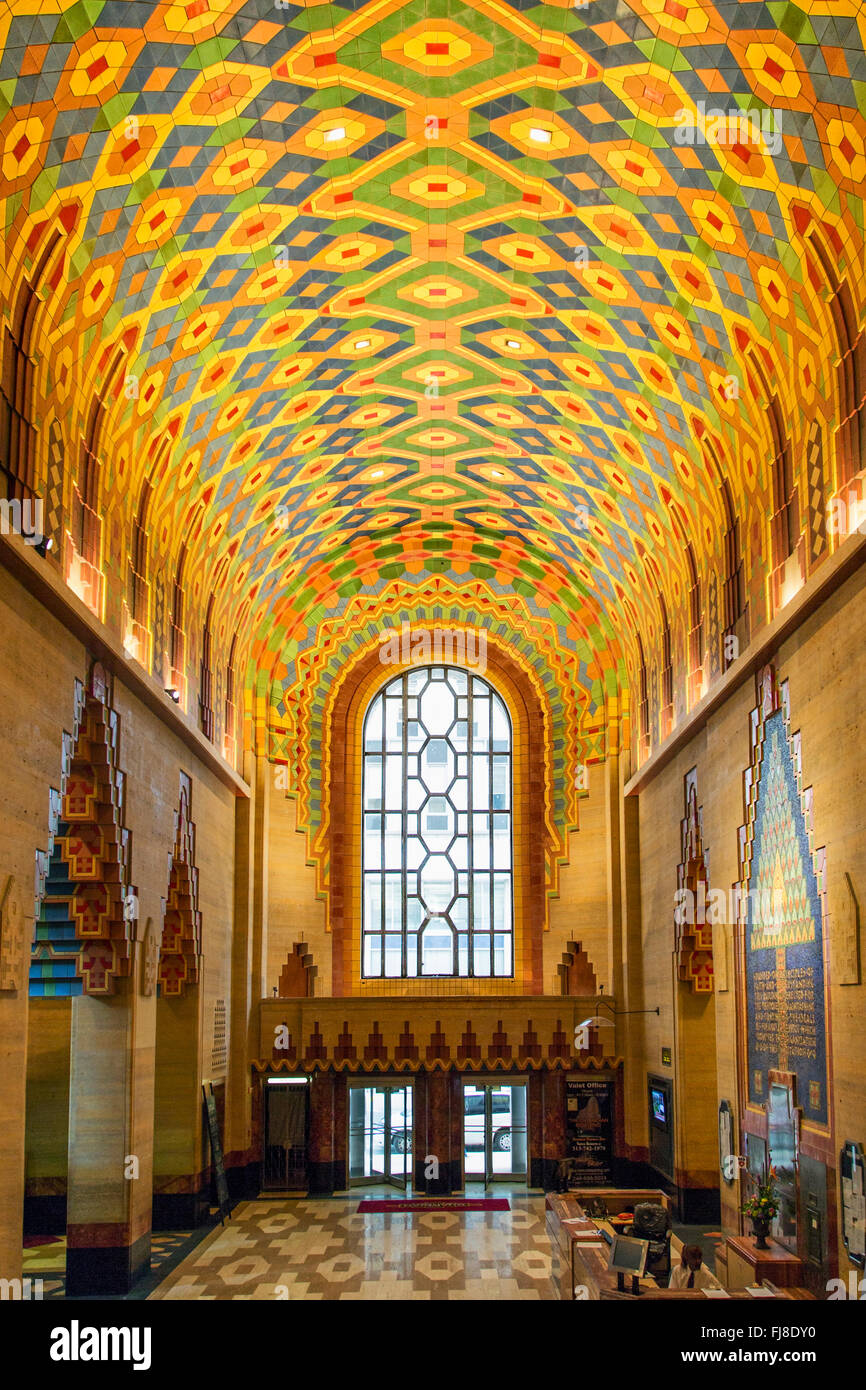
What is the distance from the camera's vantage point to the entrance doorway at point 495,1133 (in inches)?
957

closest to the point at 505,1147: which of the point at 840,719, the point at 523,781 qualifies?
the point at 523,781

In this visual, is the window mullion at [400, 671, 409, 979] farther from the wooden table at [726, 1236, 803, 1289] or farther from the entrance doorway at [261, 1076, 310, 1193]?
the wooden table at [726, 1236, 803, 1289]

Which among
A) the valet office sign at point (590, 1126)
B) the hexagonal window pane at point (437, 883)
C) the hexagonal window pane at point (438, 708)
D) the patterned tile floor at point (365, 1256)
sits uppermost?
the hexagonal window pane at point (438, 708)

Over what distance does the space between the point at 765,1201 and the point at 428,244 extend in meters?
11.4

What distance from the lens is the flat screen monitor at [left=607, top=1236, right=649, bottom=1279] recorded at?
11234 millimetres

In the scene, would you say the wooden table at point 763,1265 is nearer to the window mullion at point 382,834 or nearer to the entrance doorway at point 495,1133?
the entrance doorway at point 495,1133

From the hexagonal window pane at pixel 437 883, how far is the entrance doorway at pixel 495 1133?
455 centimetres

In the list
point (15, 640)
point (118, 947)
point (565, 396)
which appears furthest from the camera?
point (565, 396)

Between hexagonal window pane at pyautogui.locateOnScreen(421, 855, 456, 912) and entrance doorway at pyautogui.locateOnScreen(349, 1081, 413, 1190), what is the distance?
182 inches

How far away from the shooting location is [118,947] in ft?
50.0

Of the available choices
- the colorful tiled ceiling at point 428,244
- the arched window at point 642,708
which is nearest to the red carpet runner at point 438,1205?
the arched window at point 642,708

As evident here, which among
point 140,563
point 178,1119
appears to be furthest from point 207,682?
point 178,1119

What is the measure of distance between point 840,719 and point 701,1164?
10570 mm

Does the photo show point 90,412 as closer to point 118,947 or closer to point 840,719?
point 118,947
